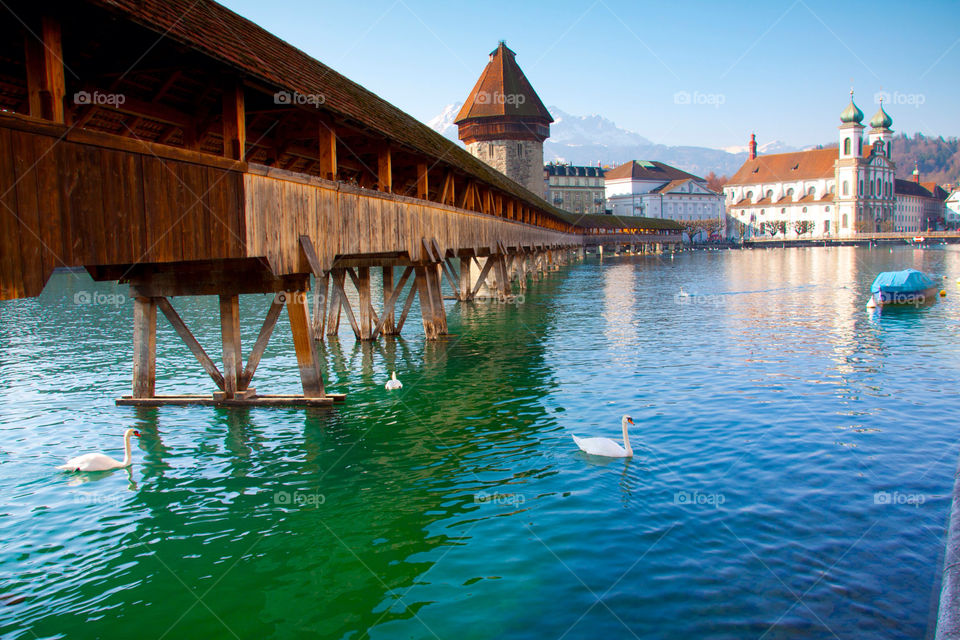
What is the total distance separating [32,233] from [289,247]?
4435mm

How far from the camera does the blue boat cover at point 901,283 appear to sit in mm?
27906

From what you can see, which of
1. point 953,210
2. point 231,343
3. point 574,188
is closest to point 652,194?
point 574,188

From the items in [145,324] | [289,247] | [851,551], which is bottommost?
[851,551]

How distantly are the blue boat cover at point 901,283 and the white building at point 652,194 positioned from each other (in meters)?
101

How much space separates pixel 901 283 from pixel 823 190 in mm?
118984

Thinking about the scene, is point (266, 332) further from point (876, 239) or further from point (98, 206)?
point (876, 239)

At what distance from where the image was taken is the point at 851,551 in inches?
264

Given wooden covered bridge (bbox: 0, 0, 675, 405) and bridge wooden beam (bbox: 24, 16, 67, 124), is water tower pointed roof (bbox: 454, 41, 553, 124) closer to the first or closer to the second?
wooden covered bridge (bbox: 0, 0, 675, 405)

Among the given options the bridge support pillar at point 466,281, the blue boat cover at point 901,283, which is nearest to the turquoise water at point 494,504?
the blue boat cover at point 901,283

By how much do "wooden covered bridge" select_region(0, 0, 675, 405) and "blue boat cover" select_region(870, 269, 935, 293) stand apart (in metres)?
20.6

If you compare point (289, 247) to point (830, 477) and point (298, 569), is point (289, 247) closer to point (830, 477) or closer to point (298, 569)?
point (298, 569)

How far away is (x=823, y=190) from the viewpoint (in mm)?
134125

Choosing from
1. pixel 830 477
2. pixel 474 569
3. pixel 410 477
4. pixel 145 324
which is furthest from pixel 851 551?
pixel 145 324

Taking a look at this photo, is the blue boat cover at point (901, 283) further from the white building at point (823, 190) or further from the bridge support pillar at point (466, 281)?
the white building at point (823, 190)
